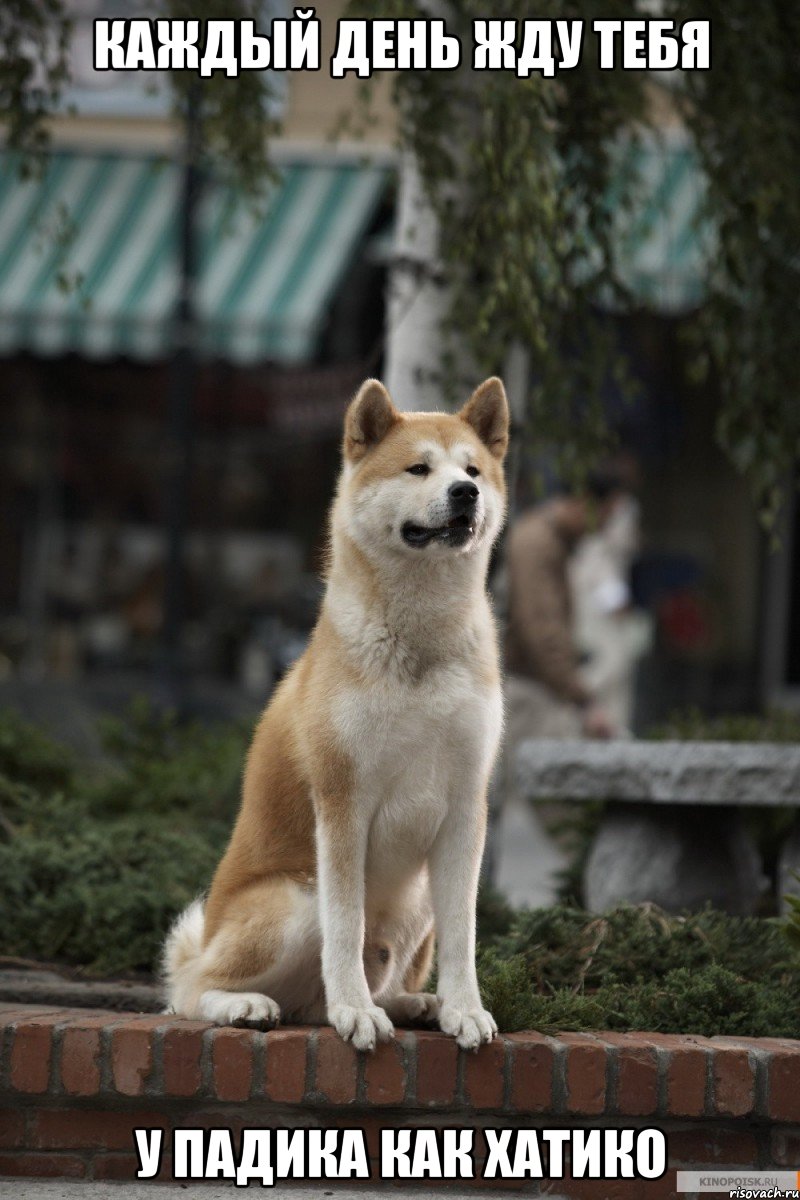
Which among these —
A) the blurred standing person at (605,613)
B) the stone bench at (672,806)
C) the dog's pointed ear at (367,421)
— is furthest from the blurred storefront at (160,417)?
the dog's pointed ear at (367,421)

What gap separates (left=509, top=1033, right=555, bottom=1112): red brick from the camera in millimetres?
3408

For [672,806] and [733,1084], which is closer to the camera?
[733,1084]

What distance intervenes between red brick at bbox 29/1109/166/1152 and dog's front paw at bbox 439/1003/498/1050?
2.26 feet

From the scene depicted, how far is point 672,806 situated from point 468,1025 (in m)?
2.34

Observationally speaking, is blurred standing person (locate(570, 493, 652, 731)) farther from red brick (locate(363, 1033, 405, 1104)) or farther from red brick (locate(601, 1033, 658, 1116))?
red brick (locate(363, 1033, 405, 1104))

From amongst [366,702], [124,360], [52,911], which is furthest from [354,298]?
[366,702]

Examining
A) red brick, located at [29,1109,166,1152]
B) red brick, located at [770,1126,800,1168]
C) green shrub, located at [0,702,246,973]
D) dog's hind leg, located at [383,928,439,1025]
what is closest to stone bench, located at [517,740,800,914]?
green shrub, located at [0,702,246,973]

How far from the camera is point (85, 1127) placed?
11.5 ft

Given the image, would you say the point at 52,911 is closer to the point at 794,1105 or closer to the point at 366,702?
the point at 366,702

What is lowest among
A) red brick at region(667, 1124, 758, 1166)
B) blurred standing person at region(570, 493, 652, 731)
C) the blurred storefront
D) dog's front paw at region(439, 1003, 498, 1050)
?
red brick at region(667, 1124, 758, 1166)

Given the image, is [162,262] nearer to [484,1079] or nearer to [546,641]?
[546,641]

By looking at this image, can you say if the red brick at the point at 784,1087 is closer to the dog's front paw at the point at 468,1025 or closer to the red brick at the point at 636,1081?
the red brick at the point at 636,1081

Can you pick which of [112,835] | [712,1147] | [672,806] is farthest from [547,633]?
[712,1147]

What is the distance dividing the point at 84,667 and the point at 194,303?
3.58 m
